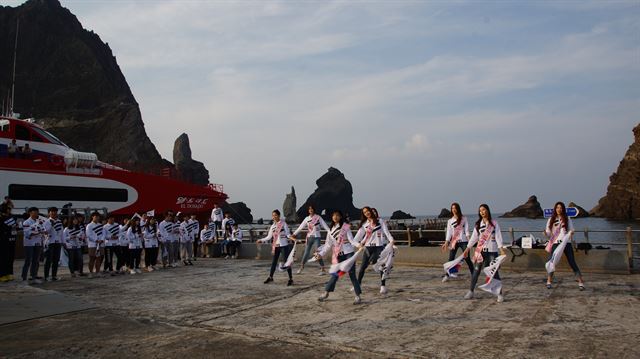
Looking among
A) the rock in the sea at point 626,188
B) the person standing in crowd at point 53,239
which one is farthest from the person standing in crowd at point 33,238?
the rock in the sea at point 626,188

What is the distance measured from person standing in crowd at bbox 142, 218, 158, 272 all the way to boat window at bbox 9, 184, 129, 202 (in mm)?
11431

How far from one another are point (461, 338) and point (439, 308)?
193cm

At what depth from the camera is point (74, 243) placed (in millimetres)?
13219

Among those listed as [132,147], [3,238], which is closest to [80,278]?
[3,238]

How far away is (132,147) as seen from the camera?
91562 mm

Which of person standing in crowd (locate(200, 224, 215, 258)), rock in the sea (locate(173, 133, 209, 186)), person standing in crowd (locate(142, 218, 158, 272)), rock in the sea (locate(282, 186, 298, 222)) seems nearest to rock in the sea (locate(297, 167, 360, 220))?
rock in the sea (locate(282, 186, 298, 222))

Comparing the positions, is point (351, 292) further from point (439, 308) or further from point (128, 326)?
point (128, 326)

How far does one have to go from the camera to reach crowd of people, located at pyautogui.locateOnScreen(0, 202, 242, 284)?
39.9 ft

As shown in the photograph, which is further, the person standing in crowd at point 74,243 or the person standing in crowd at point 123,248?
the person standing in crowd at point 123,248

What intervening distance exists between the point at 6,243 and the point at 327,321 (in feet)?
31.4

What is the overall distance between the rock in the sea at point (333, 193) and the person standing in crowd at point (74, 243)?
109795 millimetres

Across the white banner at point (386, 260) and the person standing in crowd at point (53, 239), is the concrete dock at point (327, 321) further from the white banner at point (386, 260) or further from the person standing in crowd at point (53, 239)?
the person standing in crowd at point (53, 239)

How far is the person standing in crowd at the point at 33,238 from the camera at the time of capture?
476 inches

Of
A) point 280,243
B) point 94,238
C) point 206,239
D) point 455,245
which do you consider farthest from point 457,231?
point 206,239
